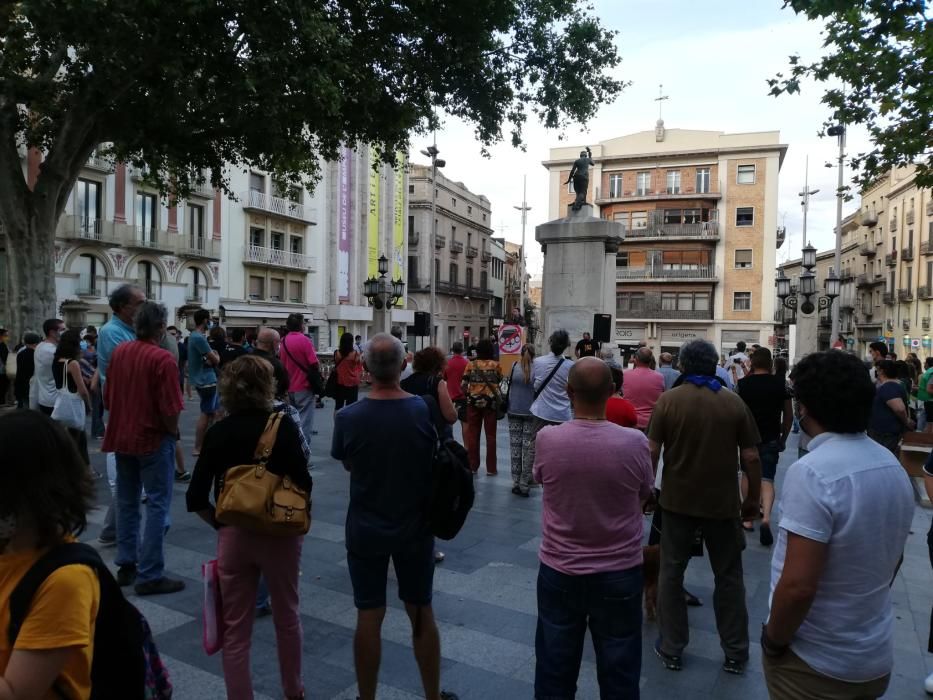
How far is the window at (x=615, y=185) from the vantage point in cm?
4781

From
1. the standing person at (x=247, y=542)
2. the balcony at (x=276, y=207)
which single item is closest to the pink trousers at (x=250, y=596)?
the standing person at (x=247, y=542)

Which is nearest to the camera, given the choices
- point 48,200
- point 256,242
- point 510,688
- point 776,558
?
point 776,558

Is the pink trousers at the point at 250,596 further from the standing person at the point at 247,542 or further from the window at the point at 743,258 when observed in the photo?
the window at the point at 743,258

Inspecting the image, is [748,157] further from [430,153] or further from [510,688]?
[510,688]

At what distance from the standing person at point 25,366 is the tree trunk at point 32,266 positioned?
8.70 feet

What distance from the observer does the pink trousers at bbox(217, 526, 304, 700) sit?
9.75 ft

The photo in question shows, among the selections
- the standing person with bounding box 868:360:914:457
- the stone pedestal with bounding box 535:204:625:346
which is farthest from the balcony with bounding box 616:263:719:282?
the standing person with bounding box 868:360:914:457

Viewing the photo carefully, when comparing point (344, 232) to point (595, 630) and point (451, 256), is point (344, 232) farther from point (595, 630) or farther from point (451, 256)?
point (595, 630)

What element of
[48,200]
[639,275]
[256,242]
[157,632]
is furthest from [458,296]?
[157,632]

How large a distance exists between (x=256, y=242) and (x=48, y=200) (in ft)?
81.4

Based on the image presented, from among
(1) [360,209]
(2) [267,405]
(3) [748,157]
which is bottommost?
(2) [267,405]

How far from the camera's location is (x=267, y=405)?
315cm

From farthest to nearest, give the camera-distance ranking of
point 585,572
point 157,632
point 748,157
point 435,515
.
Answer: point 748,157 < point 157,632 < point 435,515 < point 585,572

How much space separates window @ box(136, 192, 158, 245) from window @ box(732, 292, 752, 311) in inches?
1410
